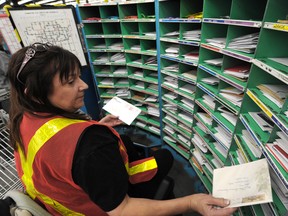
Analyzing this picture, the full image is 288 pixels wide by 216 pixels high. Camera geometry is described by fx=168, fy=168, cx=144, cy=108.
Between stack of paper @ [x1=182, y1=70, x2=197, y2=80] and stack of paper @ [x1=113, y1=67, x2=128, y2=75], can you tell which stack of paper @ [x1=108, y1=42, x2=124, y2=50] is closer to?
stack of paper @ [x1=113, y1=67, x2=128, y2=75]

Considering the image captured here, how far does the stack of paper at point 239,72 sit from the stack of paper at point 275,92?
0.43 feet

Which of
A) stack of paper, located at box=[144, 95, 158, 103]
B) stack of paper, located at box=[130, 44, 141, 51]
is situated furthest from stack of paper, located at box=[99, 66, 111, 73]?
stack of paper, located at box=[144, 95, 158, 103]

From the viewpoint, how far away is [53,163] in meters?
0.65

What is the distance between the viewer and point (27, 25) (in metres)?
1.86

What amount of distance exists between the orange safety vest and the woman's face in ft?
0.28

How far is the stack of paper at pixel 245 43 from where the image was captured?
1019mm

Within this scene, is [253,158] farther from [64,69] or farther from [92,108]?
[92,108]

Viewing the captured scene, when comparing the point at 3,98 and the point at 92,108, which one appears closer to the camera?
the point at 3,98

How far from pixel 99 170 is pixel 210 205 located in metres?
0.57

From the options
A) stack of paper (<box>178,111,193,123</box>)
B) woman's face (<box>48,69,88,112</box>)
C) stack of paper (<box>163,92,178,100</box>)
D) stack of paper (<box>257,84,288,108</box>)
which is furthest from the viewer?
stack of paper (<box>163,92,178,100</box>)

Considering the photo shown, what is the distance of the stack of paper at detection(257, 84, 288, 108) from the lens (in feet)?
2.80

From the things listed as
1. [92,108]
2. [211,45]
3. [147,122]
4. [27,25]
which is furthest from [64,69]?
[92,108]

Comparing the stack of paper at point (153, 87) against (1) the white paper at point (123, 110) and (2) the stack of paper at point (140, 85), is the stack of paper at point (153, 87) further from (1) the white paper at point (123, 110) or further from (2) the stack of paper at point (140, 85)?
(1) the white paper at point (123, 110)

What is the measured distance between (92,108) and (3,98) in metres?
1.31
